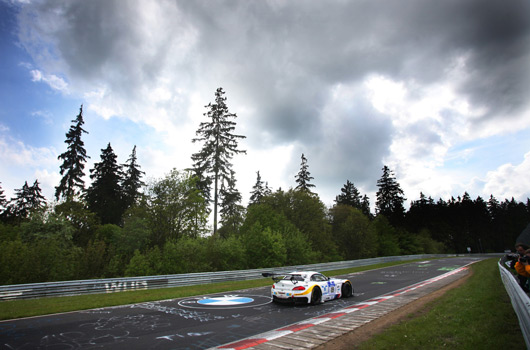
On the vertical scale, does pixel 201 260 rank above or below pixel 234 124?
below

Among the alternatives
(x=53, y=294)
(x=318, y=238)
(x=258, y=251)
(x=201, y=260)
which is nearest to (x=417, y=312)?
(x=53, y=294)

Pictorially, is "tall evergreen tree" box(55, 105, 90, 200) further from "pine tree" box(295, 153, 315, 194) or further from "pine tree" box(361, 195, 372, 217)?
"pine tree" box(361, 195, 372, 217)

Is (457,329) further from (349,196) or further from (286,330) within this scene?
(349,196)

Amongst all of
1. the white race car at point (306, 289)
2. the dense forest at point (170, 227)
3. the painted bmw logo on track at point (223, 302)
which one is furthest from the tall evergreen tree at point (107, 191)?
the white race car at point (306, 289)

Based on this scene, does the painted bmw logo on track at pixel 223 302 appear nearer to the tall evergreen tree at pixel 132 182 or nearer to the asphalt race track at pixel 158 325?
the asphalt race track at pixel 158 325

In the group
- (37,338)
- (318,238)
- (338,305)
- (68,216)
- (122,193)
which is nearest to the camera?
(37,338)

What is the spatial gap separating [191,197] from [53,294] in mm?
15014

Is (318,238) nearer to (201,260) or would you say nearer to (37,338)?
(201,260)

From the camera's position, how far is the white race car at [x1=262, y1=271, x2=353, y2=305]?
409 inches

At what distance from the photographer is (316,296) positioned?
10.7m

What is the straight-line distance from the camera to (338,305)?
407 inches

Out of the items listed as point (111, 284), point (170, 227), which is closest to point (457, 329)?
point (111, 284)

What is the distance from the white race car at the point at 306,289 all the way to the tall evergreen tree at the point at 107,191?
39.7 metres

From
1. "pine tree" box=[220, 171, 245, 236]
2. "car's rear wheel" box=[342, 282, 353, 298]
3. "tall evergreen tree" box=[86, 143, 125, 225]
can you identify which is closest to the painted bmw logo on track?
"car's rear wheel" box=[342, 282, 353, 298]
